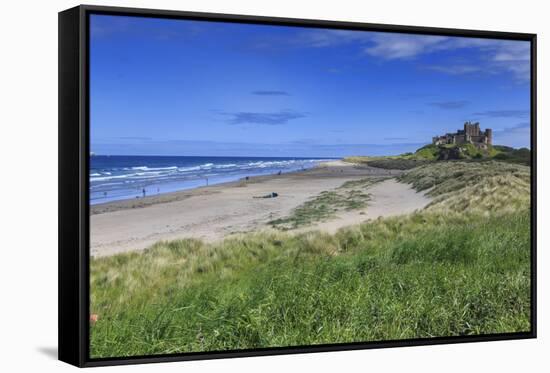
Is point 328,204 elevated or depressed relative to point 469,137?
depressed

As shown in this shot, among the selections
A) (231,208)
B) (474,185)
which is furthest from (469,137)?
(231,208)

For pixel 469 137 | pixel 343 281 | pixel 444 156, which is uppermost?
pixel 469 137

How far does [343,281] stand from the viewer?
945cm

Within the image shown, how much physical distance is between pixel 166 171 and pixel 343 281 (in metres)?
1.85

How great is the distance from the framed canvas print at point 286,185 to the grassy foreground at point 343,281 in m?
0.01

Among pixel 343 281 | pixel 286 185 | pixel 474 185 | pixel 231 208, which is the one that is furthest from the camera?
pixel 474 185

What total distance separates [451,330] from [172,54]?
353 centimetres

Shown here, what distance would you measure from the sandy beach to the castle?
1.80ft

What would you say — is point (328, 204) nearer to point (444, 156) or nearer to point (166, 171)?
point (444, 156)

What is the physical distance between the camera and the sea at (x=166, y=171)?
28.2 ft

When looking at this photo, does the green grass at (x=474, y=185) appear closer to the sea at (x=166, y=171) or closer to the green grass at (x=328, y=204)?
the green grass at (x=328, y=204)

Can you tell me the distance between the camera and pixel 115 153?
8641mm

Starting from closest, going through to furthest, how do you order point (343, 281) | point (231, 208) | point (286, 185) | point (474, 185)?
1. point (231, 208)
2. point (286, 185)
3. point (343, 281)
4. point (474, 185)

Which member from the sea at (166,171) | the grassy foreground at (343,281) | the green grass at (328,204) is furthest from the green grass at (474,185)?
the sea at (166,171)
